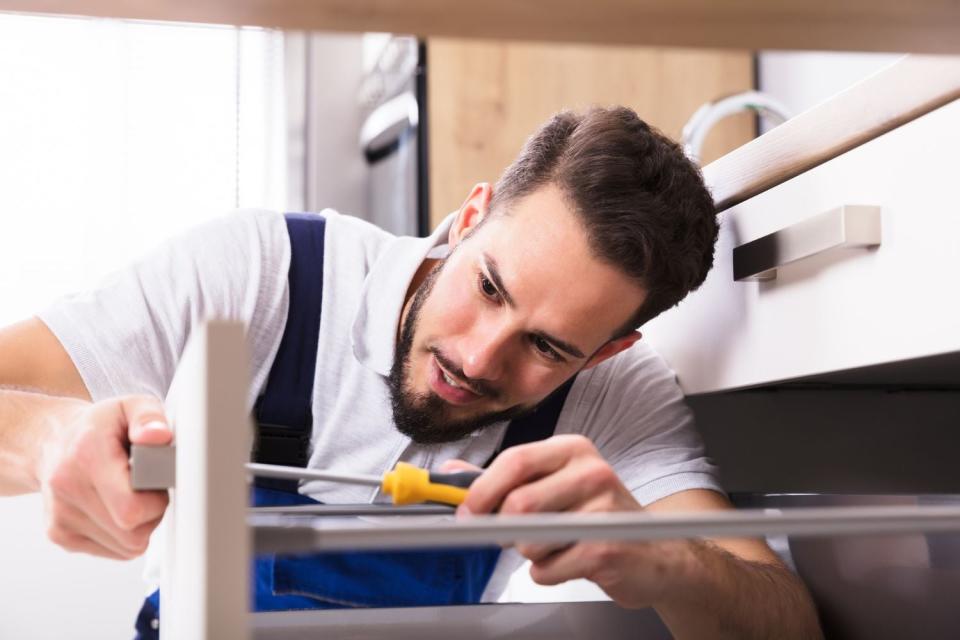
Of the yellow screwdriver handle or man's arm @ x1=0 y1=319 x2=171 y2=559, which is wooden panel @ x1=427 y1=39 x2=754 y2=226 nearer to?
man's arm @ x1=0 y1=319 x2=171 y2=559

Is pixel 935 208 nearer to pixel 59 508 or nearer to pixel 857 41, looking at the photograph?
pixel 857 41

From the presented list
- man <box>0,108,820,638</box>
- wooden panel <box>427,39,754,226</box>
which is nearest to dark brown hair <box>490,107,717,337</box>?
man <box>0,108,820,638</box>

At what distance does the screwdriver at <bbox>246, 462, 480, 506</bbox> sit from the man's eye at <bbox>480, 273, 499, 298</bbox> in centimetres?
40

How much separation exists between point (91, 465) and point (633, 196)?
58 centimetres

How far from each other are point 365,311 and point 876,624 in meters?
0.52

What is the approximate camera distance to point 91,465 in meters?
0.45

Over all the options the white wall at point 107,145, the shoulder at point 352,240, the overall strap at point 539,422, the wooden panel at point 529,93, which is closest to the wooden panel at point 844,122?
the overall strap at point 539,422

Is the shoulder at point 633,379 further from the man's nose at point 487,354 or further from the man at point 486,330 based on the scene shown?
the man's nose at point 487,354

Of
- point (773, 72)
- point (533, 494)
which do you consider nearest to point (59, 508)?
point (533, 494)

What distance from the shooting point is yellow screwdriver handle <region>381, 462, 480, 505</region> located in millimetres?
458

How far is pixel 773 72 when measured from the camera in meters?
2.19

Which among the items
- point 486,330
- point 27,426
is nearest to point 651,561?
point 486,330

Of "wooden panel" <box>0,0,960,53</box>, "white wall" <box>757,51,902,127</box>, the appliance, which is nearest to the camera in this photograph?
"wooden panel" <box>0,0,960,53</box>

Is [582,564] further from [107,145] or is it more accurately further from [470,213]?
[107,145]
